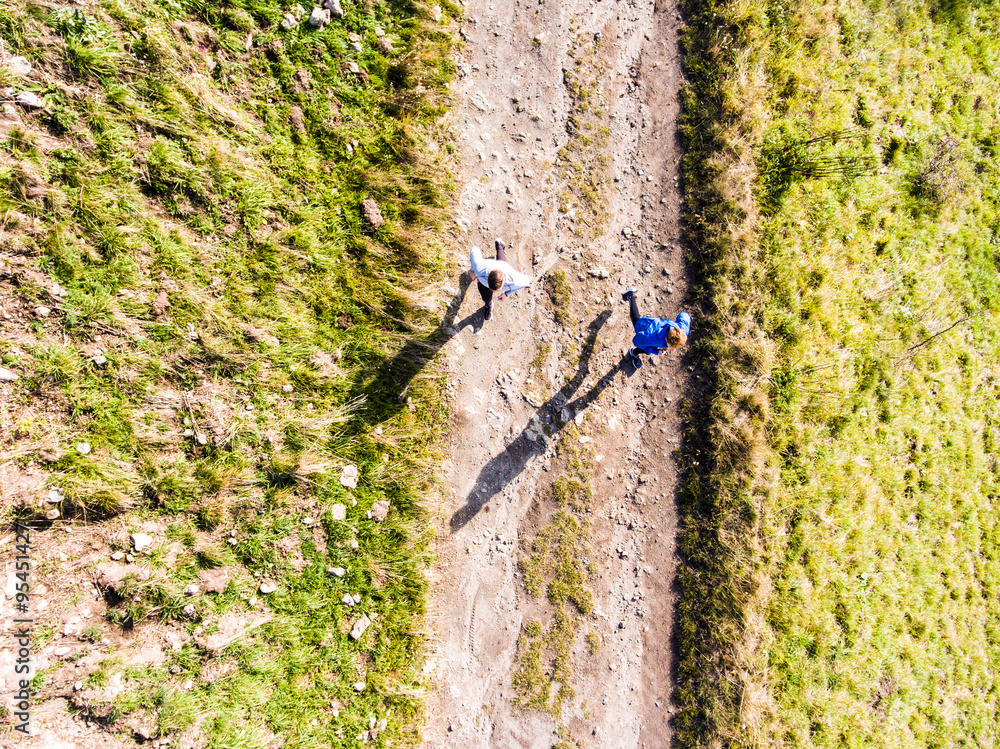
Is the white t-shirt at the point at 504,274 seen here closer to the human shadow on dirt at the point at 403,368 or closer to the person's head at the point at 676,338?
the human shadow on dirt at the point at 403,368

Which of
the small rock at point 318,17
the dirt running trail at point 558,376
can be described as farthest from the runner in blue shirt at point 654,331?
the small rock at point 318,17

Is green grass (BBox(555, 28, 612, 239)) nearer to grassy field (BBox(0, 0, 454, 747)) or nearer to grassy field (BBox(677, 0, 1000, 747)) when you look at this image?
grassy field (BBox(677, 0, 1000, 747))

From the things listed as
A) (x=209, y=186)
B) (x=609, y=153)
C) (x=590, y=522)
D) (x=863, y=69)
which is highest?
(x=863, y=69)

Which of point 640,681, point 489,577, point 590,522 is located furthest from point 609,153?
point 640,681

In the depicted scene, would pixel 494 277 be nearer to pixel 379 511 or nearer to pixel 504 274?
pixel 504 274

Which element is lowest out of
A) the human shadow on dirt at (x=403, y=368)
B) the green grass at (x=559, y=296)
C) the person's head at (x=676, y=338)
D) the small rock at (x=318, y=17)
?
the human shadow on dirt at (x=403, y=368)

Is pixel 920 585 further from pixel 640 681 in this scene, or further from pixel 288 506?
pixel 288 506

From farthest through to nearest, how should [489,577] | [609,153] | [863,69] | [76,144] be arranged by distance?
1. [863,69]
2. [609,153]
3. [489,577]
4. [76,144]

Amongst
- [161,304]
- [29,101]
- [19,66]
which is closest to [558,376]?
[161,304]
